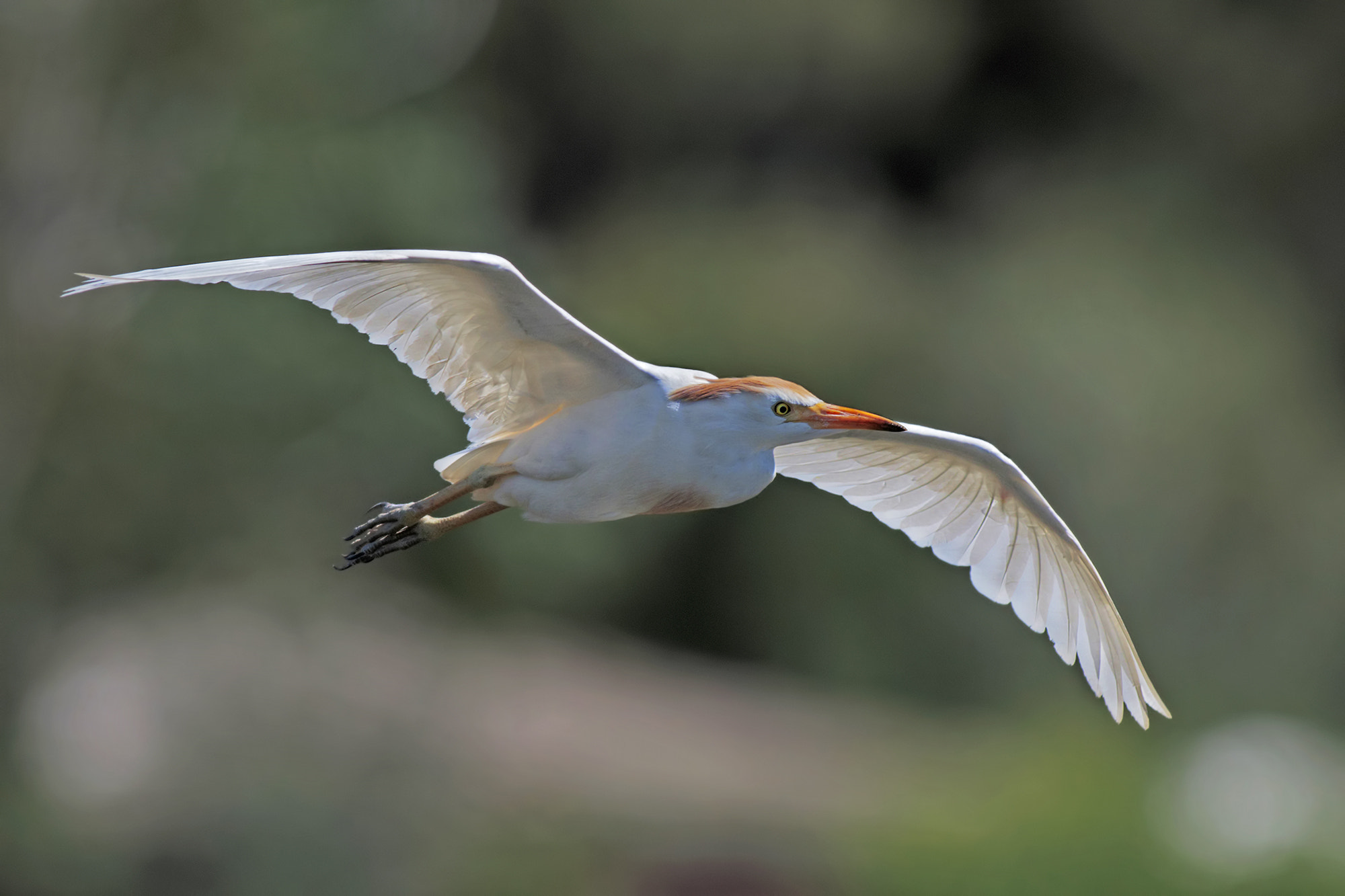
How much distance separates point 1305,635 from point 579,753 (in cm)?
766

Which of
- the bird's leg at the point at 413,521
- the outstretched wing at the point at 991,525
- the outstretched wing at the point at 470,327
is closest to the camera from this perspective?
the outstretched wing at the point at 470,327

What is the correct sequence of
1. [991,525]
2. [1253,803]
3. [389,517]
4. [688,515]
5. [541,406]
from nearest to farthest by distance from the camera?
[541,406], [389,517], [991,525], [1253,803], [688,515]

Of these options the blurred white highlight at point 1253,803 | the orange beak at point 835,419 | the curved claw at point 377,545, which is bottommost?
the blurred white highlight at point 1253,803

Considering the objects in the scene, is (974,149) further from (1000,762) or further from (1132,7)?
(1000,762)

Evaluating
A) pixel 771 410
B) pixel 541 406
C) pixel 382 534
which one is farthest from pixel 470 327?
pixel 771 410

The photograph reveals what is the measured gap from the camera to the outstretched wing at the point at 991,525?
4.54m

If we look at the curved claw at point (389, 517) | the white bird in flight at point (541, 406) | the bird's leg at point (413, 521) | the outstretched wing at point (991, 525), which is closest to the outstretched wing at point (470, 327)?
the white bird in flight at point (541, 406)

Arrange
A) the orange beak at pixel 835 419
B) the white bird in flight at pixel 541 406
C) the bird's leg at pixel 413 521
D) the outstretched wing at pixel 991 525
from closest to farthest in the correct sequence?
the white bird in flight at pixel 541 406
the orange beak at pixel 835 419
the bird's leg at pixel 413 521
the outstretched wing at pixel 991 525

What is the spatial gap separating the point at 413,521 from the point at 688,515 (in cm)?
1177

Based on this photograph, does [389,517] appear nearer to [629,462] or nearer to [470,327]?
[470,327]

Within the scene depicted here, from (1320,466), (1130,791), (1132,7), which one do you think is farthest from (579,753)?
(1132,7)

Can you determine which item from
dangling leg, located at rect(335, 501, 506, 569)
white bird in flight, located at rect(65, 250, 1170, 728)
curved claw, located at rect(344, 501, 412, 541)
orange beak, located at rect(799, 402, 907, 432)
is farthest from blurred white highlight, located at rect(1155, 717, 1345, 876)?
curved claw, located at rect(344, 501, 412, 541)

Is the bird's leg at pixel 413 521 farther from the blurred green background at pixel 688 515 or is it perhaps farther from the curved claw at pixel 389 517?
the blurred green background at pixel 688 515

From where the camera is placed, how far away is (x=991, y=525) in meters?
4.89
